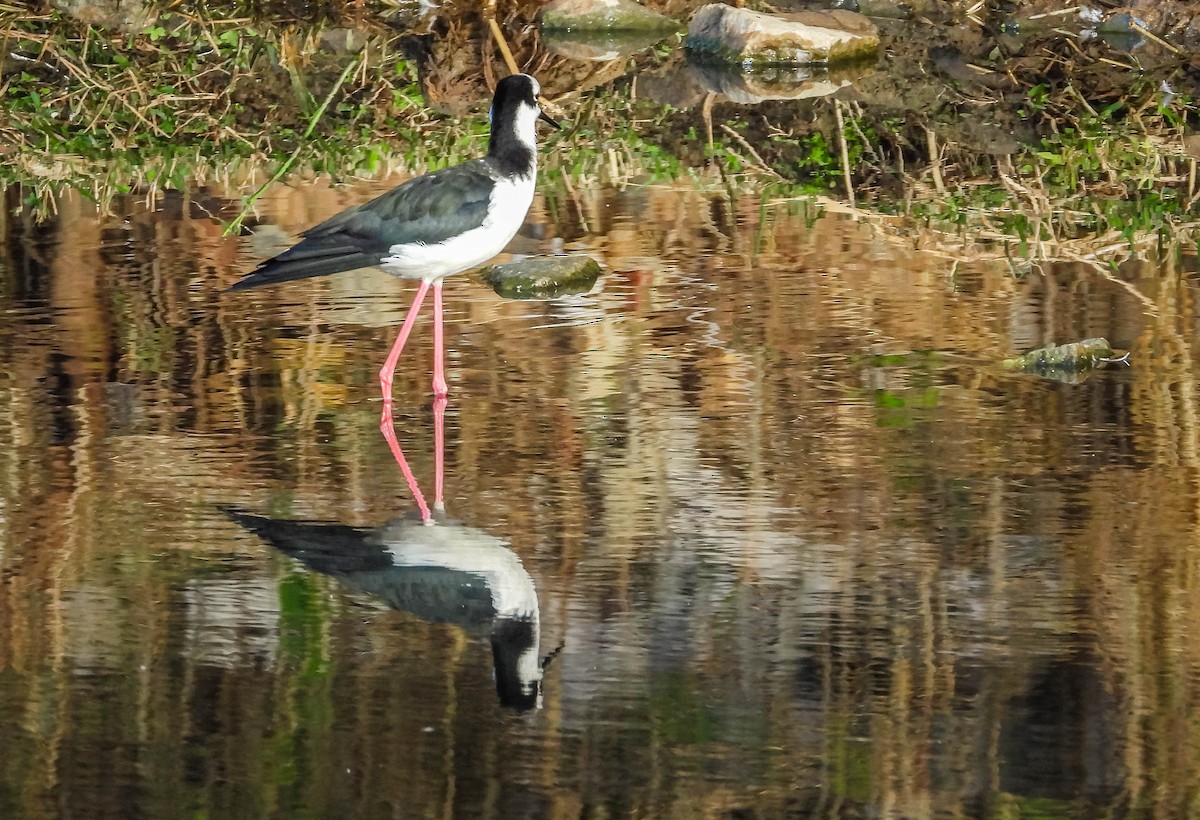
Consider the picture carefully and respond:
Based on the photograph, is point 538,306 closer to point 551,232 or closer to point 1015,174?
point 551,232

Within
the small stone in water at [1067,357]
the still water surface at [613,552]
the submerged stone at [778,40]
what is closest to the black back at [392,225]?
the still water surface at [613,552]

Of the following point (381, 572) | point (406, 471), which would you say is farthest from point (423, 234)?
point (381, 572)

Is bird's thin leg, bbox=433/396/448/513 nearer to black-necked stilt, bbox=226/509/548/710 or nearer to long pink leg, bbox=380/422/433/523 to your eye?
long pink leg, bbox=380/422/433/523

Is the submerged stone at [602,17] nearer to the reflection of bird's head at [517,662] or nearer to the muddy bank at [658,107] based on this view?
the muddy bank at [658,107]

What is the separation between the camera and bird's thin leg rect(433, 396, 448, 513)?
6080 millimetres

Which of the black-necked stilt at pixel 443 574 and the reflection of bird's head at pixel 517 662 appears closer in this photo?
the reflection of bird's head at pixel 517 662

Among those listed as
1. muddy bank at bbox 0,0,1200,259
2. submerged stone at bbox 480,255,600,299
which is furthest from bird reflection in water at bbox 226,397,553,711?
muddy bank at bbox 0,0,1200,259

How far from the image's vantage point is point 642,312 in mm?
8547

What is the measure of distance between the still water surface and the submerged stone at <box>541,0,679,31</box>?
32.6 ft

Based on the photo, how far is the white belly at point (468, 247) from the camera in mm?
7184

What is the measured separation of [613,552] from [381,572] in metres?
0.67

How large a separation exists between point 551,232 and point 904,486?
14.9 ft

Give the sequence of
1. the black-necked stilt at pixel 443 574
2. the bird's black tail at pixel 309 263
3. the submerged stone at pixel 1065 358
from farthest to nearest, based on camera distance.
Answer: the submerged stone at pixel 1065 358 → the bird's black tail at pixel 309 263 → the black-necked stilt at pixel 443 574

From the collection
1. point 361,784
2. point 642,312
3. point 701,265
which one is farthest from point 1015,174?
point 361,784
